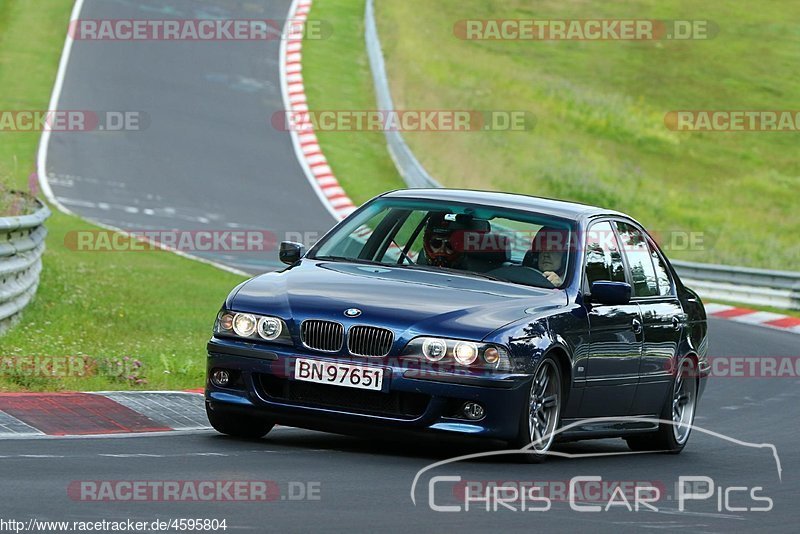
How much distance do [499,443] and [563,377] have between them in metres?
0.62

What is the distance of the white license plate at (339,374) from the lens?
873 cm

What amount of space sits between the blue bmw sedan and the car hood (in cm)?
1

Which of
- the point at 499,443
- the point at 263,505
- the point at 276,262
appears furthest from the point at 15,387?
the point at 276,262

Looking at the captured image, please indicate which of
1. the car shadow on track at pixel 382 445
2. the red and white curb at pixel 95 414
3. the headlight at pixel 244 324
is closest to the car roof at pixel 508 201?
the car shadow on track at pixel 382 445

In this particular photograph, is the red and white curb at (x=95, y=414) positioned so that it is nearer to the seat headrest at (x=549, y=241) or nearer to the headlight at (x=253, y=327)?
the headlight at (x=253, y=327)

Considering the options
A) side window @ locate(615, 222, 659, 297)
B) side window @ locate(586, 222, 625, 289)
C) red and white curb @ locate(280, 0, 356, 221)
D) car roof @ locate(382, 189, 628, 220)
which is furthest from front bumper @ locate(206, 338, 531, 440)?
red and white curb @ locate(280, 0, 356, 221)

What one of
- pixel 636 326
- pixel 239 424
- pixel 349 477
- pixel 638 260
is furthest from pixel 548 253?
pixel 349 477

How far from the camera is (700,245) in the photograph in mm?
34500

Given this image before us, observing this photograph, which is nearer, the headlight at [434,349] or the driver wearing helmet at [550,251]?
the headlight at [434,349]

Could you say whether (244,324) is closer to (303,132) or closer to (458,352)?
(458,352)

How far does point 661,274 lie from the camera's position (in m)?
11.2

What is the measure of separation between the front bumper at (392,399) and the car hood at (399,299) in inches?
8.5

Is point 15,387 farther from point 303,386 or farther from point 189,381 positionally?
point 303,386

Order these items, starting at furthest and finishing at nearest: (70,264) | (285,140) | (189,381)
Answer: (285,140) → (70,264) → (189,381)
